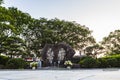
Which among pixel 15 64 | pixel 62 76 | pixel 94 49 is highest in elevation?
pixel 94 49

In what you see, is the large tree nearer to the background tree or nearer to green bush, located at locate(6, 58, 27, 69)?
the background tree

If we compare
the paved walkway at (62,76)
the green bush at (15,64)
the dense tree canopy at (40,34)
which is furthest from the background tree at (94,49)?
the paved walkway at (62,76)

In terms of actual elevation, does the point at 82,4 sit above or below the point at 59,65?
above

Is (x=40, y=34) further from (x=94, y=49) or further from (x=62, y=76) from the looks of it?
(x=62, y=76)

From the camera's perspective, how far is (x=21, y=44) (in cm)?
3322

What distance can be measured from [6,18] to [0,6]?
1510mm

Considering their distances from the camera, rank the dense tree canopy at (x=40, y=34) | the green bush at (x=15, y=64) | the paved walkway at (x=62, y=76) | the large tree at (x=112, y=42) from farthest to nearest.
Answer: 1. the large tree at (x=112, y=42)
2. the dense tree canopy at (x=40, y=34)
3. the green bush at (x=15, y=64)
4. the paved walkway at (x=62, y=76)

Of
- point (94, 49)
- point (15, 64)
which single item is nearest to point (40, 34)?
point (94, 49)

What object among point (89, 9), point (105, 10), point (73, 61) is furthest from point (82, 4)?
point (73, 61)

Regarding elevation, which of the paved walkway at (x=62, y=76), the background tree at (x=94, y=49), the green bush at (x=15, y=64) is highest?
the background tree at (x=94, y=49)

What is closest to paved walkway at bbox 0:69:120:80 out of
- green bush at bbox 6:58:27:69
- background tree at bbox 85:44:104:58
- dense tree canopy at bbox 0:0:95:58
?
green bush at bbox 6:58:27:69

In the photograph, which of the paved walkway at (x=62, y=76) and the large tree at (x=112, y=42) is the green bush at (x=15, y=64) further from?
the large tree at (x=112, y=42)

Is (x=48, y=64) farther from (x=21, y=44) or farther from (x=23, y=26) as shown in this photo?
(x=23, y=26)

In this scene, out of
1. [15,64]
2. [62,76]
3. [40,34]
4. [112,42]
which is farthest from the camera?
[112,42]
